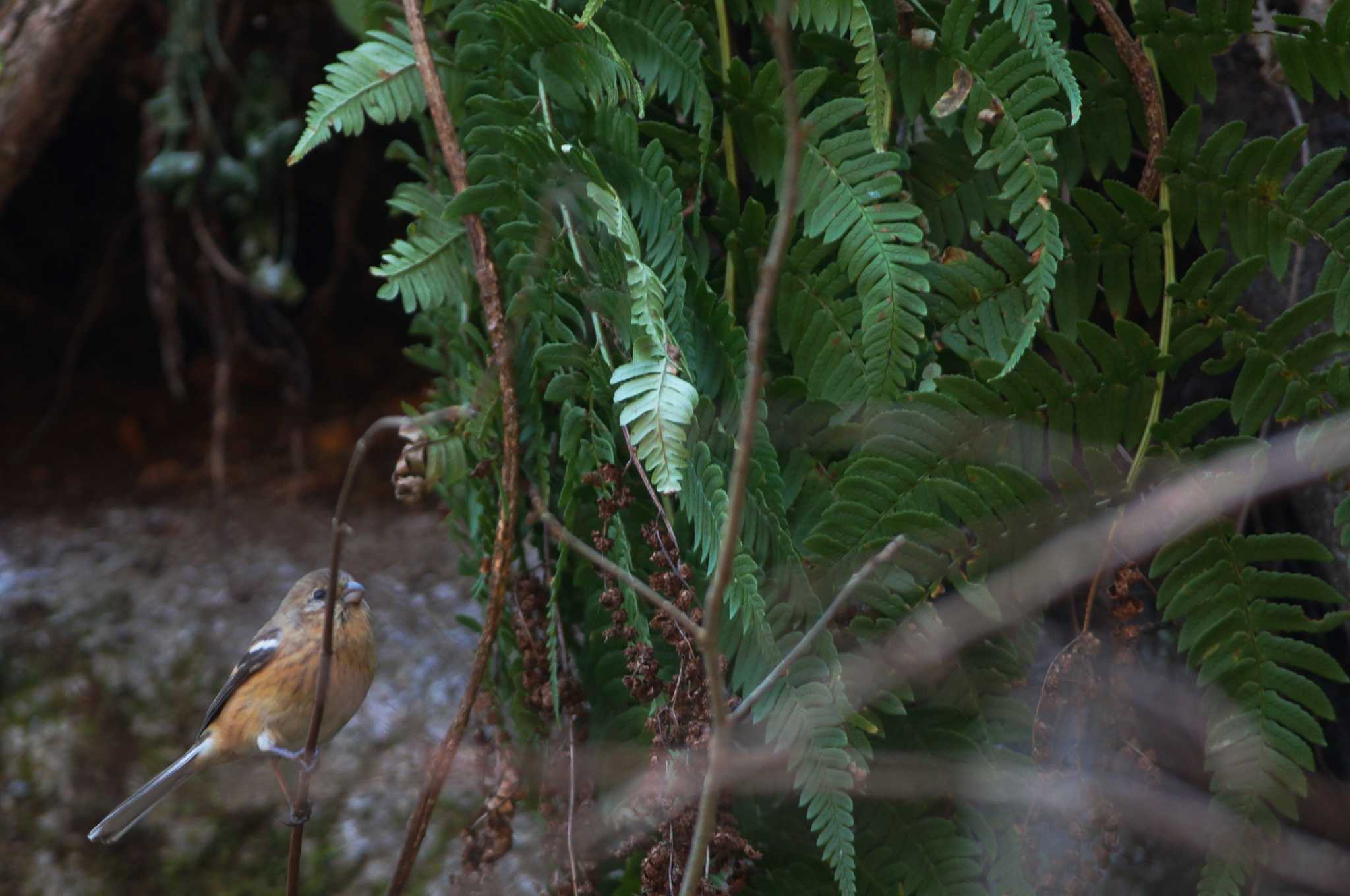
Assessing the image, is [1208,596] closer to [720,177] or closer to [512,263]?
[720,177]

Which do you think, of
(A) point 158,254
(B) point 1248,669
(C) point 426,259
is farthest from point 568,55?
(A) point 158,254

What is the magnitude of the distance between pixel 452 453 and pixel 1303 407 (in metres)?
1.09

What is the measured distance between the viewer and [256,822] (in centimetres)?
303

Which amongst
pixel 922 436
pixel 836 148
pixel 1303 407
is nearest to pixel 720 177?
pixel 836 148

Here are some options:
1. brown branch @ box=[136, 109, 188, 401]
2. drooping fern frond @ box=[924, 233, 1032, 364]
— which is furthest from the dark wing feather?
drooping fern frond @ box=[924, 233, 1032, 364]

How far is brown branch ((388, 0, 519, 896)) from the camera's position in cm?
159

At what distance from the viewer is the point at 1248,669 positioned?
55.9 inches

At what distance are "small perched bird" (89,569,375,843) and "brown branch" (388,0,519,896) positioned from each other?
70cm

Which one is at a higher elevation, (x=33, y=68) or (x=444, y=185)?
(x=33, y=68)

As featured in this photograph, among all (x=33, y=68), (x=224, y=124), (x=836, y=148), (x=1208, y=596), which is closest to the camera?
(x=1208, y=596)

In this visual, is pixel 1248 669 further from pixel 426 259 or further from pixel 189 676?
pixel 189 676

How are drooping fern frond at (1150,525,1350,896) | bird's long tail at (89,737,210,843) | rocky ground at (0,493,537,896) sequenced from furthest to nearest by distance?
rocky ground at (0,493,537,896)
bird's long tail at (89,737,210,843)
drooping fern frond at (1150,525,1350,896)

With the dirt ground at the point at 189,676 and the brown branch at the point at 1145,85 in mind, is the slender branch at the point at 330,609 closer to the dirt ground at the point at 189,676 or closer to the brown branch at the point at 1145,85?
the brown branch at the point at 1145,85

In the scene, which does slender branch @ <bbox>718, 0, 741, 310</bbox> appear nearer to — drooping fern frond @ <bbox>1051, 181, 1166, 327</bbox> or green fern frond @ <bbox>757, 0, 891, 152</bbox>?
green fern frond @ <bbox>757, 0, 891, 152</bbox>
